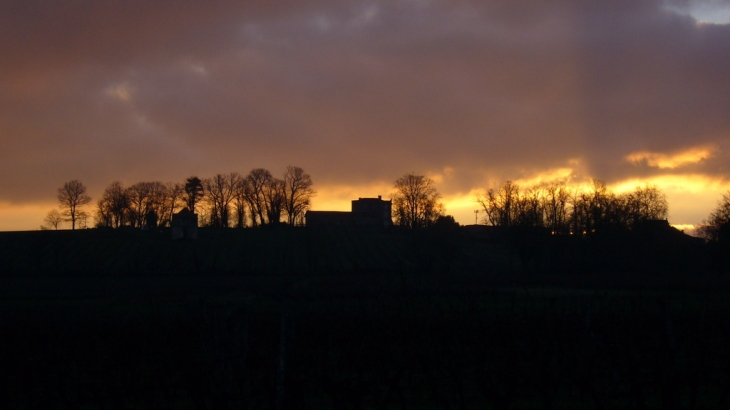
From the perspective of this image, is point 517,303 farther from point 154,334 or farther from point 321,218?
point 321,218

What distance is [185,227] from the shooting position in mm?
73500

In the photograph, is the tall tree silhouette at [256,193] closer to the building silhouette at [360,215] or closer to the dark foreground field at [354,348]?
the building silhouette at [360,215]

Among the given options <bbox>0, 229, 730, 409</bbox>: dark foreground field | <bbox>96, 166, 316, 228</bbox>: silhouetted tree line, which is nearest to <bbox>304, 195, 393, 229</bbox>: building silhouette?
<bbox>96, 166, 316, 228</bbox>: silhouetted tree line

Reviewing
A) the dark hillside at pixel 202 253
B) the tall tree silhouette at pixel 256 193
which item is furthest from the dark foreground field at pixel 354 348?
the tall tree silhouette at pixel 256 193

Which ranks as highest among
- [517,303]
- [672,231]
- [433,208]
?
[433,208]

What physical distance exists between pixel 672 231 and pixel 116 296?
4648 centimetres

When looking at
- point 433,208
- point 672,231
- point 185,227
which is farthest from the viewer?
point 433,208

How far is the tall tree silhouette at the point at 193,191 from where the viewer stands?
103 meters

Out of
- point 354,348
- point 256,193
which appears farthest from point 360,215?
point 354,348

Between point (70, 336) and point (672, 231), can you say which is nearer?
point (70, 336)

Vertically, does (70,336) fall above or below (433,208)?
below

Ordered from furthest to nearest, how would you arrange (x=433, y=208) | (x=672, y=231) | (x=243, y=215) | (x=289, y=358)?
(x=243, y=215)
(x=433, y=208)
(x=672, y=231)
(x=289, y=358)

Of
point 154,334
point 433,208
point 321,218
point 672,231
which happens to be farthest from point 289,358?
point 321,218

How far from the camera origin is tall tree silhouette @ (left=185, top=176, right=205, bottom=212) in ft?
338
